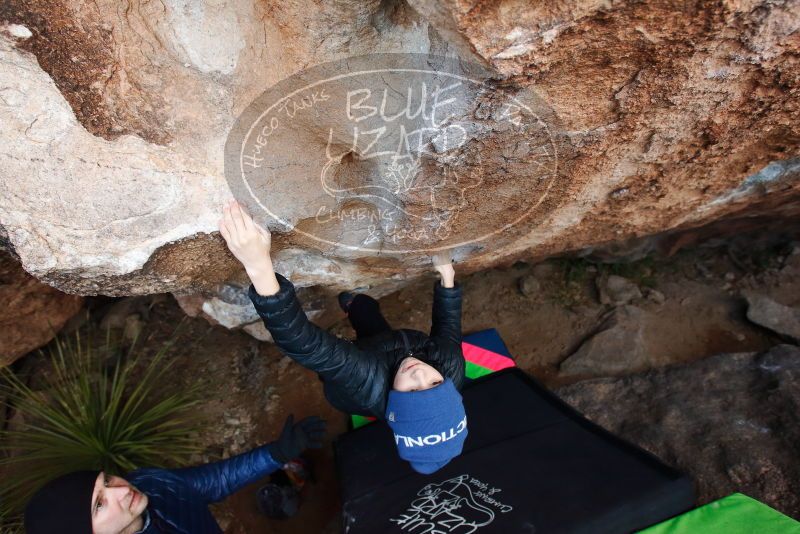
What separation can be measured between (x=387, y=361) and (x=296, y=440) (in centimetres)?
60

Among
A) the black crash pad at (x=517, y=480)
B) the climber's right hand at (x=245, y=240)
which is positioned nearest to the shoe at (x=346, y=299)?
the black crash pad at (x=517, y=480)

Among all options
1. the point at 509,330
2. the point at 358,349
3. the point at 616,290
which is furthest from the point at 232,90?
the point at 616,290

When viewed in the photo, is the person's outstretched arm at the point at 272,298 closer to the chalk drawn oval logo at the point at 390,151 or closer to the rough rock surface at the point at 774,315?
the chalk drawn oval logo at the point at 390,151

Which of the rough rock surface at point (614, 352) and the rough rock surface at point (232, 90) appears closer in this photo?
the rough rock surface at point (232, 90)

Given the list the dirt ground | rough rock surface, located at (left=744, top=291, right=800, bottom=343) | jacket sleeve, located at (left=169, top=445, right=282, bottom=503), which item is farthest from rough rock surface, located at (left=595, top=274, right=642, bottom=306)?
jacket sleeve, located at (left=169, top=445, right=282, bottom=503)

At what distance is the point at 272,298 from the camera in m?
1.38

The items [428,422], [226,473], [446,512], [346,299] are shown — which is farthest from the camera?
[346,299]

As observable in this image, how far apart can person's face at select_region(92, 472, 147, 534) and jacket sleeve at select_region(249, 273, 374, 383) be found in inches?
27.5

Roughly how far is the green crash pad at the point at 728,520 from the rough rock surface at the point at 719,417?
0.37 meters

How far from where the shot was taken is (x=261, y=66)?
1.37m

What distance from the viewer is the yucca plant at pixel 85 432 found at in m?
2.38

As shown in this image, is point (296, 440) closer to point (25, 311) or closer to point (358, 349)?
point (358, 349)

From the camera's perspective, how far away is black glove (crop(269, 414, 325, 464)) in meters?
2.03

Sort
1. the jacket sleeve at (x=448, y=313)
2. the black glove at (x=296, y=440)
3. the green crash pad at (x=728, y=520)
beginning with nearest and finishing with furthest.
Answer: the green crash pad at (x=728, y=520) → the jacket sleeve at (x=448, y=313) → the black glove at (x=296, y=440)
